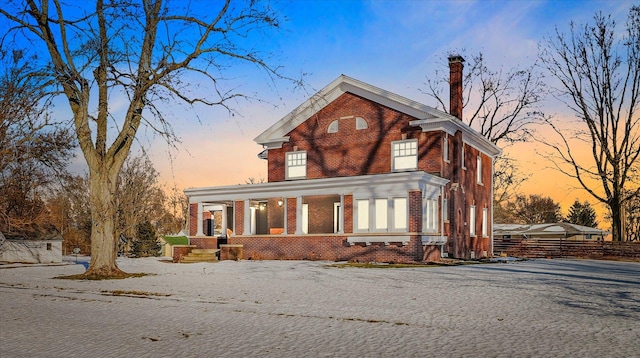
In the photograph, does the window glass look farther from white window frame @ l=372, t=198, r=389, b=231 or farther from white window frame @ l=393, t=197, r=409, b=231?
white window frame @ l=393, t=197, r=409, b=231

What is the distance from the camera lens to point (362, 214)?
1110 inches

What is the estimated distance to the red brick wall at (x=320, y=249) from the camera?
Answer: 2638cm

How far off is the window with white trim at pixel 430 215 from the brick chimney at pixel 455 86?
7.16 metres

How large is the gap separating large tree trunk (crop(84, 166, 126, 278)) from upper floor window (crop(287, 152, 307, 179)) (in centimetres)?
1471

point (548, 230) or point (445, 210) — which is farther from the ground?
point (445, 210)

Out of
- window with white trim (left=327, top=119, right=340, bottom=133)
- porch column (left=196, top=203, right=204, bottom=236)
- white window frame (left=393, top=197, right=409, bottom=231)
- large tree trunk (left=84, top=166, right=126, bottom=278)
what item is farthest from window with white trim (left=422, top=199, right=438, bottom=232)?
large tree trunk (left=84, top=166, right=126, bottom=278)

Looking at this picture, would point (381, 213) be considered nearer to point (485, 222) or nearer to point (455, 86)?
point (455, 86)

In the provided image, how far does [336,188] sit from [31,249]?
19.8m

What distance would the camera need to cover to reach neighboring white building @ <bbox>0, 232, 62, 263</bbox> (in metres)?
34.7

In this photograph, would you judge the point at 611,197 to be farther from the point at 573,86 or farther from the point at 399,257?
the point at 399,257

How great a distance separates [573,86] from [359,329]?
121 feet

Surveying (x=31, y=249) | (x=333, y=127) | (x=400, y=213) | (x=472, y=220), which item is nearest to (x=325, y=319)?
(x=400, y=213)

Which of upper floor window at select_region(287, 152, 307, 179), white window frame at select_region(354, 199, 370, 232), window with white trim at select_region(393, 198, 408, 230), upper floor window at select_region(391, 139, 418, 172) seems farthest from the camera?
upper floor window at select_region(287, 152, 307, 179)

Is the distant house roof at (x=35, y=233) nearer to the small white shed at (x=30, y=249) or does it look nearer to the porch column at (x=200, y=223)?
the small white shed at (x=30, y=249)
